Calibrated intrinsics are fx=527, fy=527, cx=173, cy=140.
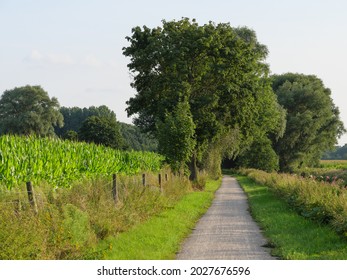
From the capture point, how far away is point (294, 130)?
7756 centimetres

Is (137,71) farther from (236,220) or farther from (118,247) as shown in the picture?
(118,247)

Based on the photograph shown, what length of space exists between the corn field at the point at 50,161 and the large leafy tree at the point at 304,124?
170ft

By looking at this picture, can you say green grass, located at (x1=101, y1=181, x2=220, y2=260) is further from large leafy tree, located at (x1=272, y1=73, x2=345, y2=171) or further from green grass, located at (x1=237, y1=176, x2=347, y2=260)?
large leafy tree, located at (x1=272, y1=73, x2=345, y2=171)

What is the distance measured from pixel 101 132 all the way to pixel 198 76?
191 ft

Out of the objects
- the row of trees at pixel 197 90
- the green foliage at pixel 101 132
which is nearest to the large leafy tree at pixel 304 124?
the row of trees at pixel 197 90

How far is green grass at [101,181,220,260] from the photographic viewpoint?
12258 mm

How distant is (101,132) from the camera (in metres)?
97.4

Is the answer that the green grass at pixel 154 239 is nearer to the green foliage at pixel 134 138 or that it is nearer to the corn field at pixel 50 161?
the corn field at pixel 50 161

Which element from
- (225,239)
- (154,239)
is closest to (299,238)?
(225,239)

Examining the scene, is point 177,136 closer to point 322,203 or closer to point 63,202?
point 322,203

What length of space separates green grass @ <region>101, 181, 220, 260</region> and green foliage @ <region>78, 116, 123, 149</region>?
76632mm

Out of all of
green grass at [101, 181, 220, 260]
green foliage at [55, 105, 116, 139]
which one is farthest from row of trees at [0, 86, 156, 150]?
green grass at [101, 181, 220, 260]

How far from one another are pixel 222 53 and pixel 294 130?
127 feet
